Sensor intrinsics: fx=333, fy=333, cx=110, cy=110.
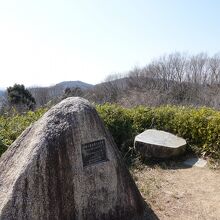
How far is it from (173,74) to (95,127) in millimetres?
32737

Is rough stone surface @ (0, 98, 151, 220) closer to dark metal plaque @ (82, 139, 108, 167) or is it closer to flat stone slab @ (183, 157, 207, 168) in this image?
dark metal plaque @ (82, 139, 108, 167)

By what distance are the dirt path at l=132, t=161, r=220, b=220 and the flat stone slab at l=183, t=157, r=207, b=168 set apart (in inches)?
7.8

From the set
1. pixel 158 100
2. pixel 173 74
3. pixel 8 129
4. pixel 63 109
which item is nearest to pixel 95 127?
pixel 63 109

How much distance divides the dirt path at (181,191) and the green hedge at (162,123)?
41.4 inches

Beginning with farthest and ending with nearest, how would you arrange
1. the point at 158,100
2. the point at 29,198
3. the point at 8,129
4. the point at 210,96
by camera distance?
the point at 210,96 → the point at 158,100 → the point at 8,129 → the point at 29,198

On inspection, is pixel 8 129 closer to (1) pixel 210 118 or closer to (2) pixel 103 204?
(2) pixel 103 204

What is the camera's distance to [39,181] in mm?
Result: 3898

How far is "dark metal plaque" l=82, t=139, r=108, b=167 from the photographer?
4266mm

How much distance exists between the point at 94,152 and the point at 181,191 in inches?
104

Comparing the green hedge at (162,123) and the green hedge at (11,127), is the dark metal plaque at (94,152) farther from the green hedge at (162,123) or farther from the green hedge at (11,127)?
the green hedge at (162,123)

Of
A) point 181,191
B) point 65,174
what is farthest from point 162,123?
point 65,174

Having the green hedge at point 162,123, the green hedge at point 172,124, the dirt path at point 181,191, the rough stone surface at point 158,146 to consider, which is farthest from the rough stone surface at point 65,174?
the green hedge at point 172,124

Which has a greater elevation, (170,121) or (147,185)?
(170,121)

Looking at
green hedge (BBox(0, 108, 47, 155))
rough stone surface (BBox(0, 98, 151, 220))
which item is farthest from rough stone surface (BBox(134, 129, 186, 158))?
rough stone surface (BBox(0, 98, 151, 220))
